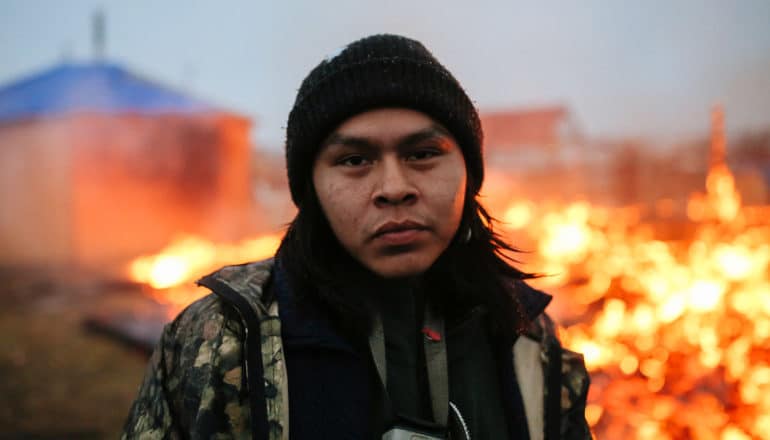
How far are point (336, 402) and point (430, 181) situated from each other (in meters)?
0.66

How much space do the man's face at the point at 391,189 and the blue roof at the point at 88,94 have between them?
45.9ft

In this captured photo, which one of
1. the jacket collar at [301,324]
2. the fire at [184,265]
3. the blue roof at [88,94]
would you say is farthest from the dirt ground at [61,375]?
the blue roof at [88,94]

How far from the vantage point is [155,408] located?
1.59 m

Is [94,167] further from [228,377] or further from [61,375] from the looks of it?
[228,377]

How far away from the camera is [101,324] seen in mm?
7785

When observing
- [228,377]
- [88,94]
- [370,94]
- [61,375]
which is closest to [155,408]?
[228,377]

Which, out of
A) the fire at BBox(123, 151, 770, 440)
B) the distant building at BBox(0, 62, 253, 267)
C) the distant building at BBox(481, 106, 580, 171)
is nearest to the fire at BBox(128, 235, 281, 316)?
the fire at BBox(123, 151, 770, 440)

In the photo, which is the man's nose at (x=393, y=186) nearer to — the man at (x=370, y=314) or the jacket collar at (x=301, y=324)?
the man at (x=370, y=314)

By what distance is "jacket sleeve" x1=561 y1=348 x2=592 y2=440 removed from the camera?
184 centimetres

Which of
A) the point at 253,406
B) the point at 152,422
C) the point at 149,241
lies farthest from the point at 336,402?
the point at 149,241

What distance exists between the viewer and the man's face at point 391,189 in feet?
5.25

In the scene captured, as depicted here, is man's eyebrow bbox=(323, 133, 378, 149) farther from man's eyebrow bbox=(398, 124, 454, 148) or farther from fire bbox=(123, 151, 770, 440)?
fire bbox=(123, 151, 770, 440)

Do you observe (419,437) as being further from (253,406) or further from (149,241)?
(149,241)

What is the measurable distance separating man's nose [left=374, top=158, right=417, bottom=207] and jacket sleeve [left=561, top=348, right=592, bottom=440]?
0.79 metres
